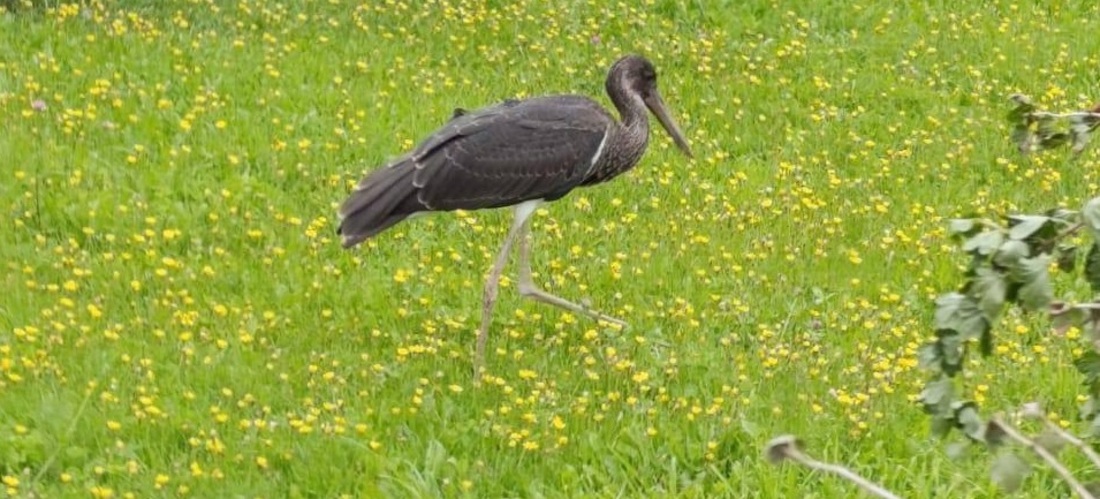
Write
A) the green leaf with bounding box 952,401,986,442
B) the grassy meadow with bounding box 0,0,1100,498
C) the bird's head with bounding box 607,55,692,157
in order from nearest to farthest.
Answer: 1. the green leaf with bounding box 952,401,986,442
2. the grassy meadow with bounding box 0,0,1100,498
3. the bird's head with bounding box 607,55,692,157

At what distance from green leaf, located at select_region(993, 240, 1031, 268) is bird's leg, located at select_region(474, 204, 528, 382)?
4.61 m

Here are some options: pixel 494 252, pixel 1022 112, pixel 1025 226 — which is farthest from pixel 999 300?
pixel 494 252

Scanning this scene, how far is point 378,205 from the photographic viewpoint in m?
8.06

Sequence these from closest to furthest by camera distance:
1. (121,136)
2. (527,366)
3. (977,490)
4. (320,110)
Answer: (977,490) → (527,366) → (121,136) → (320,110)

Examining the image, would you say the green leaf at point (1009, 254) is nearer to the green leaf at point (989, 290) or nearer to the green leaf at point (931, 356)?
the green leaf at point (989, 290)

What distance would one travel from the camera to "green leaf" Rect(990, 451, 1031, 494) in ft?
11.6

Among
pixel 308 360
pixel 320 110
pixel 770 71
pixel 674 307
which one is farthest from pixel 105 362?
pixel 770 71

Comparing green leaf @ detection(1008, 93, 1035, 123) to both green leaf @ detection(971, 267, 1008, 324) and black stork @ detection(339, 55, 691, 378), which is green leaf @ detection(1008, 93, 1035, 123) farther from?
black stork @ detection(339, 55, 691, 378)

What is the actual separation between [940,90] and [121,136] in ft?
17.8

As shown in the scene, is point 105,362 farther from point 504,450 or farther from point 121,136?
point 121,136

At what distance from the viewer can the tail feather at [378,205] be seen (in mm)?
7957

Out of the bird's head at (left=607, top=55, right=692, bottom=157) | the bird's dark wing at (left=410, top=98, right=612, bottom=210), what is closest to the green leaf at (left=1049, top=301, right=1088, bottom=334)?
the bird's dark wing at (left=410, top=98, right=612, bottom=210)

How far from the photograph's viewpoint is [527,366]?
8047mm

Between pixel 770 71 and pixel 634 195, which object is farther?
pixel 770 71
